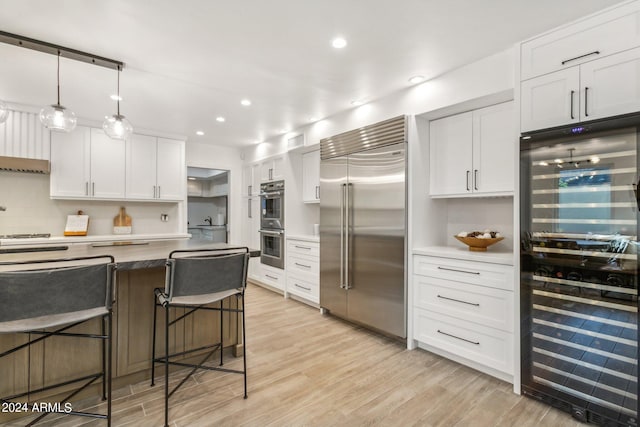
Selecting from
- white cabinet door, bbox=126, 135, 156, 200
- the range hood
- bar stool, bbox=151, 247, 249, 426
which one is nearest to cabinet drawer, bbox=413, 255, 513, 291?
bar stool, bbox=151, 247, 249, 426

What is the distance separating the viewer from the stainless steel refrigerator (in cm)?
298

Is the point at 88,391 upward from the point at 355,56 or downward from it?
downward

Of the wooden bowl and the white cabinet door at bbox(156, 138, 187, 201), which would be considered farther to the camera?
the white cabinet door at bbox(156, 138, 187, 201)

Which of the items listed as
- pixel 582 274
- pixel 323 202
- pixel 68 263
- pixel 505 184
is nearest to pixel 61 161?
pixel 68 263

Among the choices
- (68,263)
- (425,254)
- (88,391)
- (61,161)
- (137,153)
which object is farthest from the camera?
(137,153)

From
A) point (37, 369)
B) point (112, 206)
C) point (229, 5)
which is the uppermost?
point (229, 5)

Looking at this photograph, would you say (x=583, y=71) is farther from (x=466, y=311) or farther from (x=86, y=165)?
(x=86, y=165)

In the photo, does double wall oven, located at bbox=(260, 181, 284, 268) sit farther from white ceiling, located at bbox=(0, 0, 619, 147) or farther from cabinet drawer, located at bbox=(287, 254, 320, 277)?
white ceiling, located at bbox=(0, 0, 619, 147)

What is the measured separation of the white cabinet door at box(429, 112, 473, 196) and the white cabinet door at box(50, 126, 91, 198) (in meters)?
4.54

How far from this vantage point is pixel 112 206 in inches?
186

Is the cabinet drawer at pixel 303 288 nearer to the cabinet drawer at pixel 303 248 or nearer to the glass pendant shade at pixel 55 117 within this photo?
the cabinet drawer at pixel 303 248

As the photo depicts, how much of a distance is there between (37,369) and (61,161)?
3311 mm

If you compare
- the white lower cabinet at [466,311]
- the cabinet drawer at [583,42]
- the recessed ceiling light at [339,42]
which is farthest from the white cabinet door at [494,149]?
the recessed ceiling light at [339,42]

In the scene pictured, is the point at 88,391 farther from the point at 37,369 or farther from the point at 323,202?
the point at 323,202
